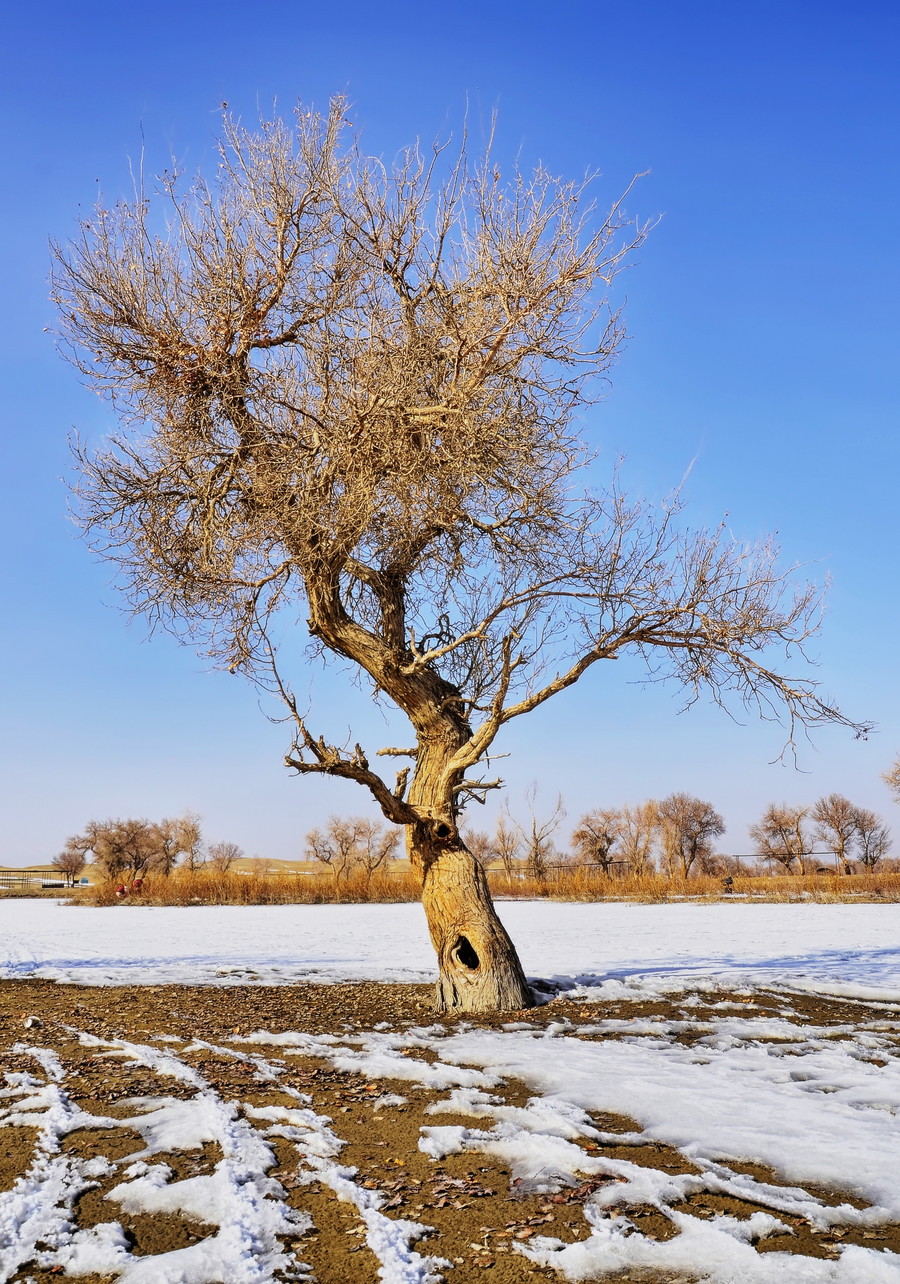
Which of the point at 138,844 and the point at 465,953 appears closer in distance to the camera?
the point at 465,953

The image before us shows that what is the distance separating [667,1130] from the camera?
4344 mm

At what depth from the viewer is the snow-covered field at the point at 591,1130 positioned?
3.02 meters

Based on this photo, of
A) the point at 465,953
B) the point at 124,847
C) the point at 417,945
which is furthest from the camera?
the point at 124,847

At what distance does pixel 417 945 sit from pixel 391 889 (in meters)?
17.3

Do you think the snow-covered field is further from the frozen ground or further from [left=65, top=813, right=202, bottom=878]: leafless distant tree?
[left=65, top=813, right=202, bottom=878]: leafless distant tree

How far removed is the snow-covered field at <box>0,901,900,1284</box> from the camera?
3020 mm

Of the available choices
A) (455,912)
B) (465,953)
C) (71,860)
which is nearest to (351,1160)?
(455,912)

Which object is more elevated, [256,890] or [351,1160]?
[351,1160]

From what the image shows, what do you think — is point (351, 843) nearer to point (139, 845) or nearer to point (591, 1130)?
point (139, 845)

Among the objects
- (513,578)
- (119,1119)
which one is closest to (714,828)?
(513,578)

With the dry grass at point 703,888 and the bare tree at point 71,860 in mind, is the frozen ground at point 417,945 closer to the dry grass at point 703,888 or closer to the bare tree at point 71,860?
the dry grass at point 703,888

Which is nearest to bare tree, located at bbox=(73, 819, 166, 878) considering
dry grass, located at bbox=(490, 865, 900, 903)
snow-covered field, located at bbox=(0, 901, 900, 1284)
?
dry grass, located at bbox=(490, 865, 900, 903)

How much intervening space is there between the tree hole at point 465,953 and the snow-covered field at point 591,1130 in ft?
3.42

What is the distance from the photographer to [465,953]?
27.7 ft
